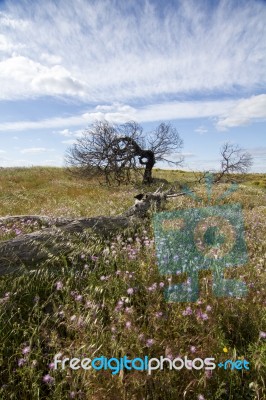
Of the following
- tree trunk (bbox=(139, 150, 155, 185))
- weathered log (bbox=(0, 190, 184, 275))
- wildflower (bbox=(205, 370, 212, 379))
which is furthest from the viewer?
tree trunk (bbox=(139, 150, 155, 185))

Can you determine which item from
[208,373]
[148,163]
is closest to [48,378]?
[208,373]

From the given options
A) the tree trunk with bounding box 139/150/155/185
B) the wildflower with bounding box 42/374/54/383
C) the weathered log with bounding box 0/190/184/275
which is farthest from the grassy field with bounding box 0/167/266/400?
the tree trunk with bounding box 139/150/155/185

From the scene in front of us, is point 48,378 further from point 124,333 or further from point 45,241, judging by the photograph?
point 45,241

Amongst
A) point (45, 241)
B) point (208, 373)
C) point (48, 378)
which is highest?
point (45, 241)

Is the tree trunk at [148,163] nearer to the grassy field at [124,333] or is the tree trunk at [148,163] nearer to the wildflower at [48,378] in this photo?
the grassy field at [124,333]

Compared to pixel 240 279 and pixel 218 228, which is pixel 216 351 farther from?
pixel 218 228

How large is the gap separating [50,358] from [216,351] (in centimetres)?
174

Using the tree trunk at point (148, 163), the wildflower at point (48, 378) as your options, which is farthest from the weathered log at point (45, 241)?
the tree trunk at point (148, 163)

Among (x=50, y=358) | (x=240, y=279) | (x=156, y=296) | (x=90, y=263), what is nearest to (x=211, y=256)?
(x=240, y=279)

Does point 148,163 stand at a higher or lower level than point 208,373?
higher

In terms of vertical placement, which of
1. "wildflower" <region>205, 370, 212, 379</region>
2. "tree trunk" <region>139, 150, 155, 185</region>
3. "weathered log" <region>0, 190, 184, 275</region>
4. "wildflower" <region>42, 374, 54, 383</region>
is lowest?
"wildflower" <region>42, 374, 54, 383</region>

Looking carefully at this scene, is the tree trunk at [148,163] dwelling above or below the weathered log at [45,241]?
above

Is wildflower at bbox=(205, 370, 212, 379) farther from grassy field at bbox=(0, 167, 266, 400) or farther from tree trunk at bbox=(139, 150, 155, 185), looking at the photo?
tree trunk at bbox=(139, 150, 155, 185)

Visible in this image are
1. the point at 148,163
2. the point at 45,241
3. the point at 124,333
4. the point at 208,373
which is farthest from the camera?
the point at 148,163
